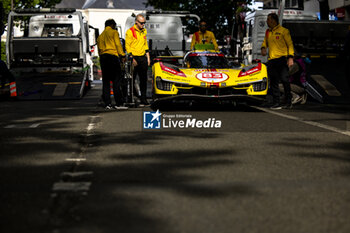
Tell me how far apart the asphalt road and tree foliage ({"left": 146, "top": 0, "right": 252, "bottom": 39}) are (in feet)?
121

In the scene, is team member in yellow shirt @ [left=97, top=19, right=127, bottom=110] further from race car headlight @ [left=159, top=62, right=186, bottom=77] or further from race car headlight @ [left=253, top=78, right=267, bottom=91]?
race car headlight @ [left=253, top=78, right=267, bottom=91]

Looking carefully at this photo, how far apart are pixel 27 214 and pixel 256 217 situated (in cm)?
140

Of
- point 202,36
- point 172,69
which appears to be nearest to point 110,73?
point 172,69

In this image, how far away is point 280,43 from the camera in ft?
41.9

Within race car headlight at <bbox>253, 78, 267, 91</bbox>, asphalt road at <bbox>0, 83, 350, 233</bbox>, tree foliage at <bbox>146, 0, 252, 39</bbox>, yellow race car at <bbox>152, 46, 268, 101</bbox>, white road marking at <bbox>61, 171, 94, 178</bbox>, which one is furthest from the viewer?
tree foliage at <bbox>146, 0, 252, 39</bbox>

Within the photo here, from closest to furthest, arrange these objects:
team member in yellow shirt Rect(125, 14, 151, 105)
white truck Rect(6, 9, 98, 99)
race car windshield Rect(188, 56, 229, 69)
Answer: race car windshield Rect(188, 56, 229, 69), team member in yellow shirt Rect(125, 14, 151, 105), white truck Rect(6, 9, 98, 99)

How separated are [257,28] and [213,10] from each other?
68.5ft

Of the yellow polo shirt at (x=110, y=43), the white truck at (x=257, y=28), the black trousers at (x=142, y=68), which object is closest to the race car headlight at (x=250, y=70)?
the black trousers at (x=142, y=68)

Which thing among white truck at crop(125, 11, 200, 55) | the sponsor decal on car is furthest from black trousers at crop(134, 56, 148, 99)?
white truck at crop(125, 11, 200, 55)

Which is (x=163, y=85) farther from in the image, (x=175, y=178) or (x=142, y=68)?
(x=175, y=178)

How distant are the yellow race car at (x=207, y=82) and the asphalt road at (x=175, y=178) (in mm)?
2345

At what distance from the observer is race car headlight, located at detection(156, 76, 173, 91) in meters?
11.6

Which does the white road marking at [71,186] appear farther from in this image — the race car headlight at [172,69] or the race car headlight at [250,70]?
the race car headlight at [250,70]

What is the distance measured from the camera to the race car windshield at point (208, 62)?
12.4 meters
